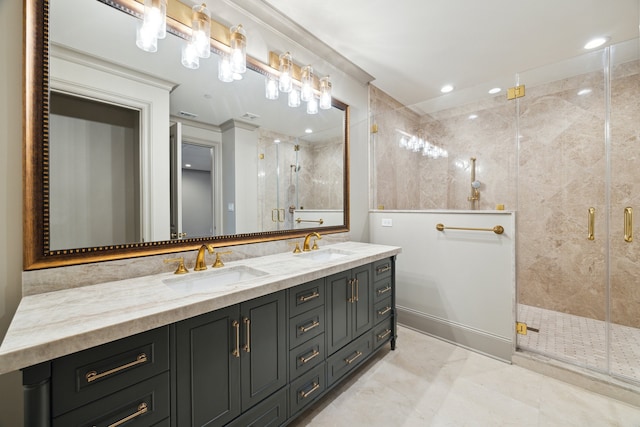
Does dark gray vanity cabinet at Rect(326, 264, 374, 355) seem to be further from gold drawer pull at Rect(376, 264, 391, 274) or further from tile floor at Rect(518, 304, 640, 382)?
tile floor at Rect(518, 304, 640, 382)

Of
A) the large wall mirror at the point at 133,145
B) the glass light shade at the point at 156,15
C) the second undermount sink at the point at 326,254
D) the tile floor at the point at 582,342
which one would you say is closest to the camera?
the large wall mirror at the point at 133,145

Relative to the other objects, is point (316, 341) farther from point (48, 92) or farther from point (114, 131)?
point (48, 92)

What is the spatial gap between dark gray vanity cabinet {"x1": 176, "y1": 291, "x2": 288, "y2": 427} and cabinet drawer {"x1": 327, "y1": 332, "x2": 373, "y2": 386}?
0.40 metres

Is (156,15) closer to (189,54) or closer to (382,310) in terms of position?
(189,54)

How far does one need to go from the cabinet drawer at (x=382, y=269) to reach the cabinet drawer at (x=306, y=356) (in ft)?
2.23

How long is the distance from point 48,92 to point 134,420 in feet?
4.43

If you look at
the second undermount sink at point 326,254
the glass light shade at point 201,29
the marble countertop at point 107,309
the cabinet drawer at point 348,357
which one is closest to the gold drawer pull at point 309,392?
the cabinet drawer at point 348,357

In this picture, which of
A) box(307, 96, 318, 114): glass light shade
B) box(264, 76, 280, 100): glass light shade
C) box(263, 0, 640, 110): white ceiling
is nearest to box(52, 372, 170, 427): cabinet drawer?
box(264, 76, 280, 100): glass light shade

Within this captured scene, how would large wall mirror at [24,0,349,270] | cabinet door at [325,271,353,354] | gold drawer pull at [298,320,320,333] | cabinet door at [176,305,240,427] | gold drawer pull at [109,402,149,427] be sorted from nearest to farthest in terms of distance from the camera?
gold drawer pull at [109,402,149,427] → cabinet door at [176,305,240,427] → large wall mirror at [24,0,349,270] → gold drawer pull at [298,320,320,333] → cabinet door at [325,271,353,354]

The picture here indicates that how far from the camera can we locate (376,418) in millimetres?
1523

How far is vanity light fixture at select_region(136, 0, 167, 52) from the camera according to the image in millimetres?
1306

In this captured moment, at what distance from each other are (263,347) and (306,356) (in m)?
0.33

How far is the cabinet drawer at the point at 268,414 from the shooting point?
1.16m

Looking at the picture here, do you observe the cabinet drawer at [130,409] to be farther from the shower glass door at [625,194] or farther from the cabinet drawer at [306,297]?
the shower glass door at [625,194]
